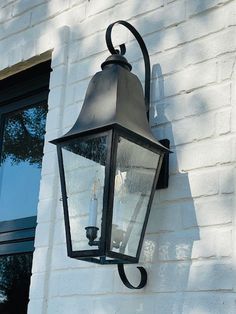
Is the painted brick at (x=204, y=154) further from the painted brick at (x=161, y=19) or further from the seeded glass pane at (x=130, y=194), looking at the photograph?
the painted brick at (x=161, y=19)

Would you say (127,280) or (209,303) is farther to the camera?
(127,280)

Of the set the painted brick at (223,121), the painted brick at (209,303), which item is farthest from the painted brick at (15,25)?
the painted brick at (209,303)

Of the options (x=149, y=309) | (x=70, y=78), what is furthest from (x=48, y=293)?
(x=70, y=78)

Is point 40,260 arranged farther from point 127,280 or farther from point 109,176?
point 109,176

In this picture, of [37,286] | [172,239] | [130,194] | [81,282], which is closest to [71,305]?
[81,282]

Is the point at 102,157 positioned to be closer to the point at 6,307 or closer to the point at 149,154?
the point at 149,154

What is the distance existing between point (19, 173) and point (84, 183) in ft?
3.79

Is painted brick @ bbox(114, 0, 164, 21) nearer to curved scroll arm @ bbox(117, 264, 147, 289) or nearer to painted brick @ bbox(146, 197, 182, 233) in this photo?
painted brick @ bbox(146, 197, 182, 233)

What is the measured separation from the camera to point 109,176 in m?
1.69

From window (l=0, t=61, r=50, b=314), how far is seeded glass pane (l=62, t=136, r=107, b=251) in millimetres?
813

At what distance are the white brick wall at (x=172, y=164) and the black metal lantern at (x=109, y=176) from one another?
0.11 m

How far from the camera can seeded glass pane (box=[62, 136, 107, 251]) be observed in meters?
1.72

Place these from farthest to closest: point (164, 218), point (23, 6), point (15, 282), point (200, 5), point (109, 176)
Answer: point (23, 6) < point (15, 282) < point (200, 5) < point (164, 218) < point (109, 176)

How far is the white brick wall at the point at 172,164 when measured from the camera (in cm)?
182
